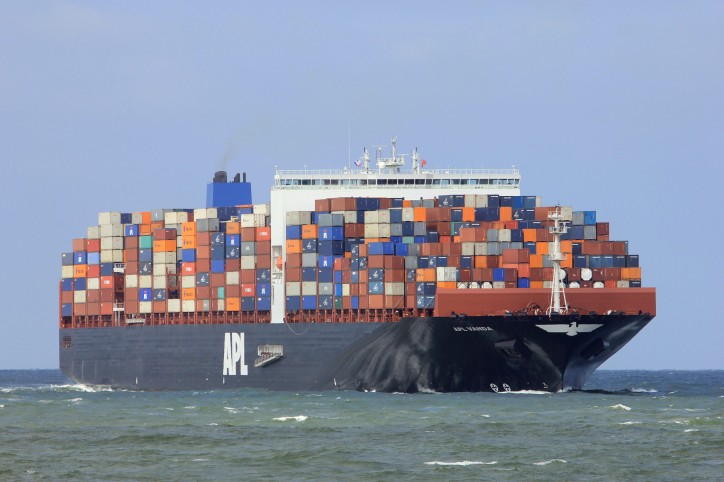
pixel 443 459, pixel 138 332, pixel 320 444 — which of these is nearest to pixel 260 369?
pixel 138 332

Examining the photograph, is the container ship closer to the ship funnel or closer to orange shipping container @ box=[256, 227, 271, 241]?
orange shipping container @ box=[256, 227, 271, 241]

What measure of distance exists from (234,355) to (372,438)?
93.6ft

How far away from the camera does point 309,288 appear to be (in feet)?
241

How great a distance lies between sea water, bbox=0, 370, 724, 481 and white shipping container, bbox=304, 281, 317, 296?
5432 mm

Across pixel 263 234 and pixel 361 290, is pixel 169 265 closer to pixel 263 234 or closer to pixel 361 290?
pixel 263 234

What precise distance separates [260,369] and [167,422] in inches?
752

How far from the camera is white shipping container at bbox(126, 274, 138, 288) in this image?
273 feet

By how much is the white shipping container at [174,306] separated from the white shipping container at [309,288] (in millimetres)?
9794

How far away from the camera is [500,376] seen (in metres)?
68.3

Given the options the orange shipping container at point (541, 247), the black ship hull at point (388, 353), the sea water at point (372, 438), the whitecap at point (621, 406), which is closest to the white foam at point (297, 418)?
the sea water at point (372, 438)

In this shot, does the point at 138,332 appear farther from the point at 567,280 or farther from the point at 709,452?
the point at 709,452

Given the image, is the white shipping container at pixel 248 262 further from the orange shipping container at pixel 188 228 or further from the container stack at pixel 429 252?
the orange shipping container at pixel 188 228

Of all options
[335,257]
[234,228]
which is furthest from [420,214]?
[234,228]

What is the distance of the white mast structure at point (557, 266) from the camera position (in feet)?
215
